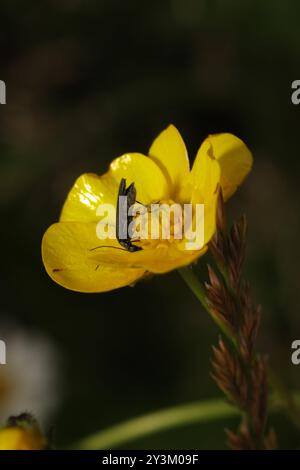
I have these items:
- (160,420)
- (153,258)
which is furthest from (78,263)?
(160,420)

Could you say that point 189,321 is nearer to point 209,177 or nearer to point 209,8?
point 209,8

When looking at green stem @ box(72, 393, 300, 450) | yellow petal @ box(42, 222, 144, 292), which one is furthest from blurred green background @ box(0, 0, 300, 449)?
yellow petal @ box(42, 222, 144, 292)

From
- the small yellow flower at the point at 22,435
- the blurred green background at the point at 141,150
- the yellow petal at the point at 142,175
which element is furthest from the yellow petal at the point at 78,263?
the blurred green background at the point at 141,150

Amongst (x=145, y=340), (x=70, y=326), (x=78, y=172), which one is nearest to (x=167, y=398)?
(x=145, y=340)

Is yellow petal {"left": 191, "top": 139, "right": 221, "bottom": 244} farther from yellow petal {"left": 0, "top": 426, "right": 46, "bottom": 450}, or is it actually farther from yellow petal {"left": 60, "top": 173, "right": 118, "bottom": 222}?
yellow petal {"left": 0, "top": 426, "right": 46, "bottom": 450}

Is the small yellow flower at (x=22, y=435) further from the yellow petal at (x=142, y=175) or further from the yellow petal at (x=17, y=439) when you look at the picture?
the yellow petal at (x=142, y=175)
